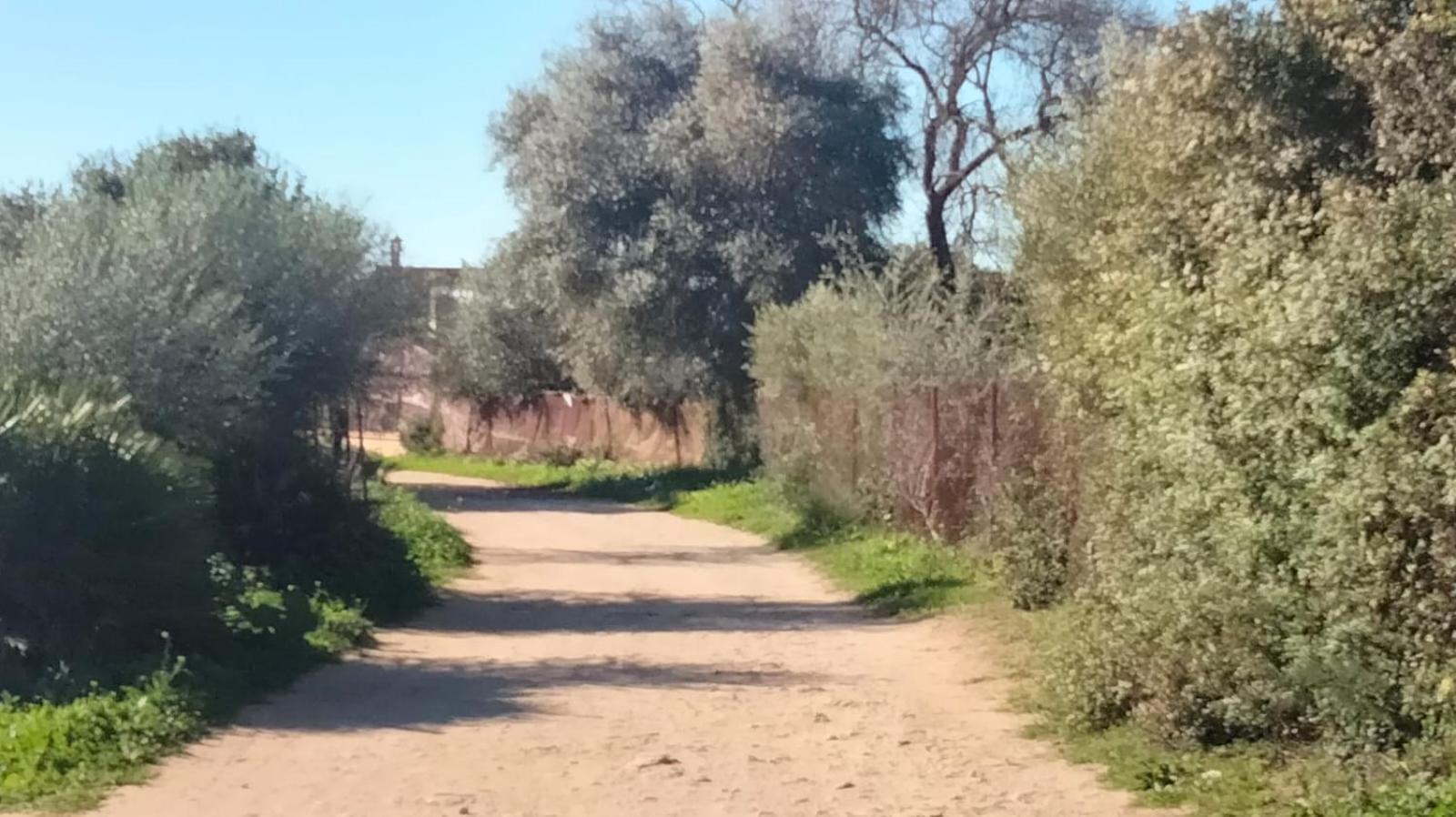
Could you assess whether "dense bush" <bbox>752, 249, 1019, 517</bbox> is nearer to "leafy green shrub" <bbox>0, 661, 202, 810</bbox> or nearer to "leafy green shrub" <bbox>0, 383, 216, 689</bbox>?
"leafy green shrub" <bbox>0, 383, 216, 689</bbox>

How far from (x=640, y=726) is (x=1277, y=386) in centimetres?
439

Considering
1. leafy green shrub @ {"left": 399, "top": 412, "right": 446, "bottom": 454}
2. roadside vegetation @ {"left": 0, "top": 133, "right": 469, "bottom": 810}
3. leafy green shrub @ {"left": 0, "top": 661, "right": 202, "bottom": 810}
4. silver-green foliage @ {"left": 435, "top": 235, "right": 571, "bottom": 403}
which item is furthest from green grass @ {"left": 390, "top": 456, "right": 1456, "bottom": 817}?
leafy green shrub @ {"left": 399, "top": 412, "right": 446, "bottom": 454}

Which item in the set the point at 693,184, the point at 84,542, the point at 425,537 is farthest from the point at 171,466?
the point at 693,184

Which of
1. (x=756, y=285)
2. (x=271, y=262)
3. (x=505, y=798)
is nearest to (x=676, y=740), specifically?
(x=505, y=798)

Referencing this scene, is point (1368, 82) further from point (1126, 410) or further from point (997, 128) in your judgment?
point (997, 128)

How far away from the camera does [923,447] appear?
21.5m

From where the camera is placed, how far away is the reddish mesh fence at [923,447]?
17938 millimetres

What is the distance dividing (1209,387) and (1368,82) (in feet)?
6.98

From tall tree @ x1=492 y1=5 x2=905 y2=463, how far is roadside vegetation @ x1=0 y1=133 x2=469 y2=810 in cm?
1334

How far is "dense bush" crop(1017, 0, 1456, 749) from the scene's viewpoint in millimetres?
8578

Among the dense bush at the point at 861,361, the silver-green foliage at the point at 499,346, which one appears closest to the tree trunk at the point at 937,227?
the dense bush at the point at 861,361

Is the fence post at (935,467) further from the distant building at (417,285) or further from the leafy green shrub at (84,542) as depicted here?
the leafy green shrub at (84,542)

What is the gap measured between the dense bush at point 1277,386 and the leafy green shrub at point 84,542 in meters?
5.99

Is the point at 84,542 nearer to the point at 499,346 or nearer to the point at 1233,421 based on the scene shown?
the point at 1233,421
